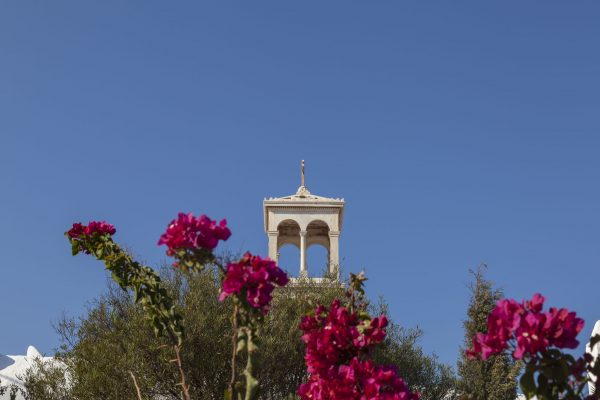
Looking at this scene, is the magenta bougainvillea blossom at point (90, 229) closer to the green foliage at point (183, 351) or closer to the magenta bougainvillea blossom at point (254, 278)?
the magenta bougainvillea blossom at point (254, 278)

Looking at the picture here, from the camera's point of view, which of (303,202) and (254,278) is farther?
(303,202)

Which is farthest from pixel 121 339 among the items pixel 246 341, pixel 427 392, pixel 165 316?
pixel 246 341

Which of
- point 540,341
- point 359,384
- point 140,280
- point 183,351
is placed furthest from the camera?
point 183,351

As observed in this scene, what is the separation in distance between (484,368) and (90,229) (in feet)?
50.7

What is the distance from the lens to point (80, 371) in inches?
752

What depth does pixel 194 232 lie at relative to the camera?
548cm

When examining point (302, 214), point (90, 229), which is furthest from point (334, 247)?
point (90, 229)

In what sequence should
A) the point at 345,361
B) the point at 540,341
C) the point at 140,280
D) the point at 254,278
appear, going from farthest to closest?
the point at 140,280
the point at 345,361
the point at 254,278
the point at 540,341

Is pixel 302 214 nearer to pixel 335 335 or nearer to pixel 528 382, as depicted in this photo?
pixel 335 335

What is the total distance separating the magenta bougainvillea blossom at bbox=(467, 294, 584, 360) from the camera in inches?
177

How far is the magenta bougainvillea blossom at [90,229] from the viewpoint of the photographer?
7820mm

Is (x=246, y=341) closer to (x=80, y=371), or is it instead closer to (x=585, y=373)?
(x=585, y=373)

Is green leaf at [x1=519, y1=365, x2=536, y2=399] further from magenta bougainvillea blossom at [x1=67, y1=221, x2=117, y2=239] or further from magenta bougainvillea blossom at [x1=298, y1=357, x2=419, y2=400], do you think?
magenta bougainvillea blossom at [x1=67, y1=221, x2=117, y2=239]

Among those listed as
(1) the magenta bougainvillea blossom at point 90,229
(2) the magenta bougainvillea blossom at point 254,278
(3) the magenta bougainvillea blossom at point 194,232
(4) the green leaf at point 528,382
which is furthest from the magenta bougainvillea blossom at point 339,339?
(1) the magenta bougainvillea blossom at point 90,229
